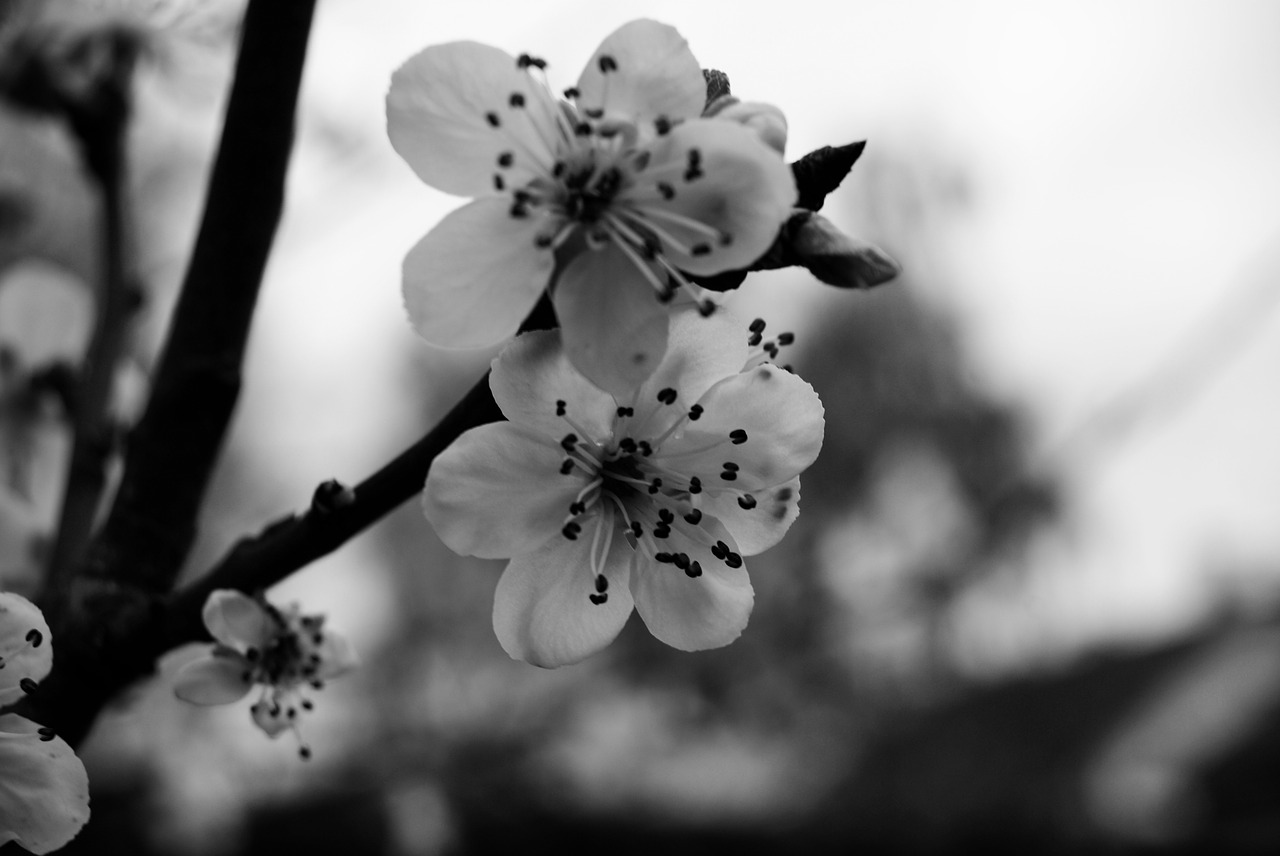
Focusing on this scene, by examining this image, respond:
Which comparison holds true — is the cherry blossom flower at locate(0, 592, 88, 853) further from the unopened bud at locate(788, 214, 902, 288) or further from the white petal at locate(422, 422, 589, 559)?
the unopened bud at locate(788, 214, 902, 288)

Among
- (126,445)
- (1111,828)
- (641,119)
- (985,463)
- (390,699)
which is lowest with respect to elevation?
(126,445)

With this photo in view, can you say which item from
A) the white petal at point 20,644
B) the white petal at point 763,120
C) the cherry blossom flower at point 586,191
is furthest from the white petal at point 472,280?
the white petal at point 20,644

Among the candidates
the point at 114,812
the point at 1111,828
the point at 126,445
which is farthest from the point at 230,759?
the point at 126,445

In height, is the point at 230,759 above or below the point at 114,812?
above

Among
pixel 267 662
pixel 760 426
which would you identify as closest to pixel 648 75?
pixel 760 426

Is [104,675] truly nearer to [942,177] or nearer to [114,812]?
[114,812]

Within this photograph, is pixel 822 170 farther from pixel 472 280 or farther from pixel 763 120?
pixel 472 280

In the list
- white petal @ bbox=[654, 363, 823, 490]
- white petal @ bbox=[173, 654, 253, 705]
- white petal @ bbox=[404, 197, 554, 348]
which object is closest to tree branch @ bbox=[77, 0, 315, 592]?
white petal @ bbox=[173, 654, 253, 705]
